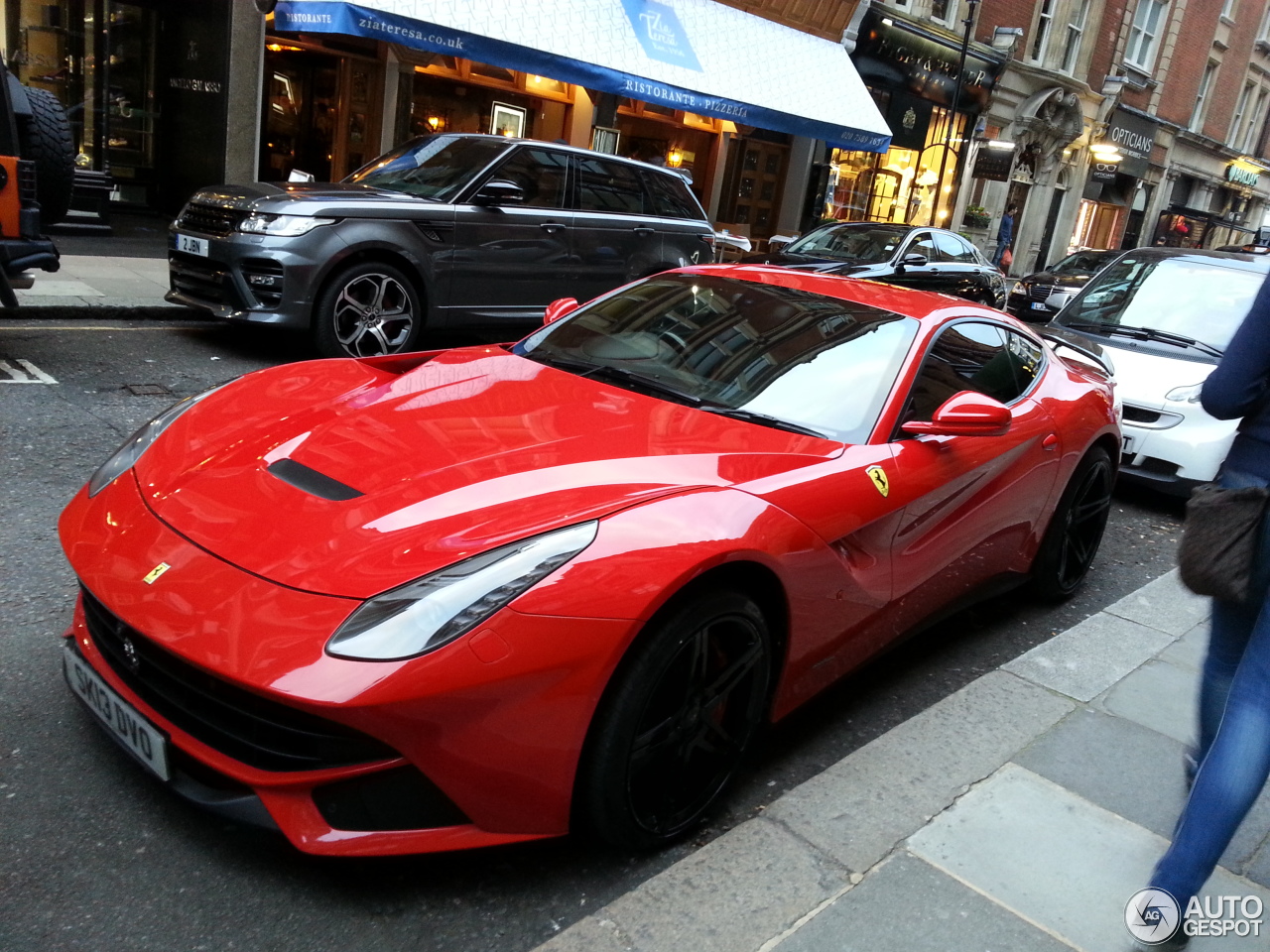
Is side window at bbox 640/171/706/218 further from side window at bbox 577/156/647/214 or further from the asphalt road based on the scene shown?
the asphalt road

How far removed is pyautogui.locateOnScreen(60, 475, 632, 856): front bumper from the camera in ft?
6.73

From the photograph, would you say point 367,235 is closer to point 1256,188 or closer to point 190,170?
point 190,170

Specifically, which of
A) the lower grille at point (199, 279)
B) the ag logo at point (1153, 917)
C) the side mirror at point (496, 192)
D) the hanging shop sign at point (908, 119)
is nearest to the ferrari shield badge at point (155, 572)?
the ag logo at point (1153, 917)

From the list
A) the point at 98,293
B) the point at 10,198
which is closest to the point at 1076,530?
the point at 10,198

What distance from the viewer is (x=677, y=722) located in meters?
2.49

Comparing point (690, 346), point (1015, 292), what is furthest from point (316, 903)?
point (1015, 292)

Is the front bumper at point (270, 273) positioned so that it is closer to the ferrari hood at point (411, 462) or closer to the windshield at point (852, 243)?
the ferrari hood at point (411, 462)

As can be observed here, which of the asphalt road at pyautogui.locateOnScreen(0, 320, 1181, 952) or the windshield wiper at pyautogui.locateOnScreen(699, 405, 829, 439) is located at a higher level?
the windshield wiper at pyautogui.locateOnScreen(699, 405, 829, 439)

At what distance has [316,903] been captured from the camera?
2.26 meters

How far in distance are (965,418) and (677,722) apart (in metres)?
1.42

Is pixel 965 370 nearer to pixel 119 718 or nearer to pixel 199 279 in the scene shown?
pixel 119 718

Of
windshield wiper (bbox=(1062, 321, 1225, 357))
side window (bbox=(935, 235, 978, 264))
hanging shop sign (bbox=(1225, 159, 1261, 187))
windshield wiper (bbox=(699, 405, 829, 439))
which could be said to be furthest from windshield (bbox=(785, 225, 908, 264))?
hanging shop sign (bbox=(1225, 159, 1261, 187))

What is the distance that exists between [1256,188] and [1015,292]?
2962cm

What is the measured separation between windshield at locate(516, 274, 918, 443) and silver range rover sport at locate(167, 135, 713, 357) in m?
3.82
